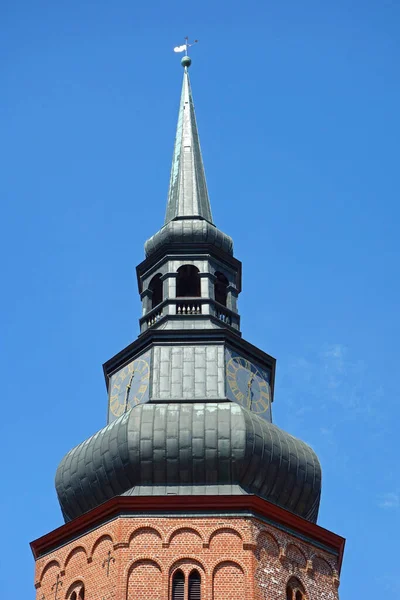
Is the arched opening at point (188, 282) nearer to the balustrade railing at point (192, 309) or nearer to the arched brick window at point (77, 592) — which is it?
the balustrade railing at point (192, 309)

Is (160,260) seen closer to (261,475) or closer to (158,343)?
(158,343)

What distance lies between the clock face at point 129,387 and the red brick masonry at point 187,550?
11.4 feet

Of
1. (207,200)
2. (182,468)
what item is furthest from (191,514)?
(207,200)

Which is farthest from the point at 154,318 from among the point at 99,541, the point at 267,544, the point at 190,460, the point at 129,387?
the point at 267,544

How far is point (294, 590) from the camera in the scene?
3397 cm

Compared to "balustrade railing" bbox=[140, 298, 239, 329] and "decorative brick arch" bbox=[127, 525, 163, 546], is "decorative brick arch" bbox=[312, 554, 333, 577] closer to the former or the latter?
"decorative brick arch" bbox=[127, 525, 163, 546]

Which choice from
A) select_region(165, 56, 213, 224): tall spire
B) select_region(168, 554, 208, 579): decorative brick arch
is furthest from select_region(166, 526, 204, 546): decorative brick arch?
→ select_region(165, 56, 213, 224): tall spire

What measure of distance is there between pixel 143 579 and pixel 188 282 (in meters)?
10.2

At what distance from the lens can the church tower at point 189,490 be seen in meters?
33.2

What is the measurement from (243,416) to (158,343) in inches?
146

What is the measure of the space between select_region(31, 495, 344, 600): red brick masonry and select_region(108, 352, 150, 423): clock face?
3.47 m

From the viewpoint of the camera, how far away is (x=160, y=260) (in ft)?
134

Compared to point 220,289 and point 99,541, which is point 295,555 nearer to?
point 99,541

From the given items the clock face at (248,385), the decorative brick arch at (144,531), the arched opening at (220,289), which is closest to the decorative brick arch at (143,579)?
the decorative brick arch at (144,531)
